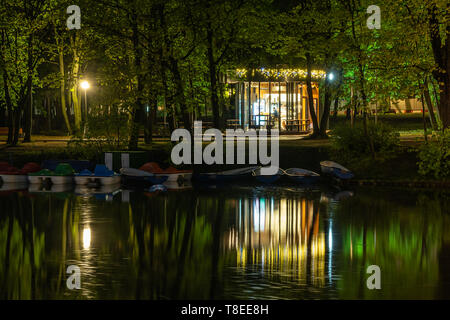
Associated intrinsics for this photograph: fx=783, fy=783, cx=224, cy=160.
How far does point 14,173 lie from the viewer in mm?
38625

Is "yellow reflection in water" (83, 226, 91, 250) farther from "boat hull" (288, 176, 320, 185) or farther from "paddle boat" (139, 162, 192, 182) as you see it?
"boat hull" (288, 176, 320, 185)

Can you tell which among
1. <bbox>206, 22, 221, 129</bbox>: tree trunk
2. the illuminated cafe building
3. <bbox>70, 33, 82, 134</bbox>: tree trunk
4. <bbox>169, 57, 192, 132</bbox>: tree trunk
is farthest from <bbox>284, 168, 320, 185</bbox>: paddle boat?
the illuminated cafe building

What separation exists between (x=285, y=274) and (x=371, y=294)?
7.48ft

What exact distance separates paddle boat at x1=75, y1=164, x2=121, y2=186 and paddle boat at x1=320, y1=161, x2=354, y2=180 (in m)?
10.4

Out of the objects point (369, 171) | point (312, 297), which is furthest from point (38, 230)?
point (369, 171)

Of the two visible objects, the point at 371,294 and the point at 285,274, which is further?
the point at 285,274

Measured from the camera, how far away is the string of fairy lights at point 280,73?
6046cm

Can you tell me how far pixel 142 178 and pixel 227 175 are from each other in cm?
451

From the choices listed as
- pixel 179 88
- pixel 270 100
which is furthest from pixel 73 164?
pixel 270 100

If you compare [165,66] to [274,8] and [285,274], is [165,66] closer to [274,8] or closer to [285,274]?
[274,8]

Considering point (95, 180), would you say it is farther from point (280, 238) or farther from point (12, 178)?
point (280, 238)

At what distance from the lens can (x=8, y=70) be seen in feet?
171

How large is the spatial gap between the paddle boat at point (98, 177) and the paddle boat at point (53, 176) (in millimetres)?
534

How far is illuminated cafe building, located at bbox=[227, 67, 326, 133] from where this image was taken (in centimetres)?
6172
